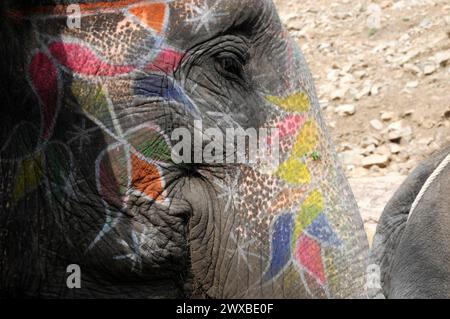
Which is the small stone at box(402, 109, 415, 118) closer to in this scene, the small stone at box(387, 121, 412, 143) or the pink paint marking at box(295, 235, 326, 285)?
the small stone at box(387, 121, 412, 143)

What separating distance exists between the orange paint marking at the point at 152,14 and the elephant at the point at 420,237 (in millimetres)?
944

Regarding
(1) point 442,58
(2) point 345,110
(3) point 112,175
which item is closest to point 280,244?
(3) point 112,175

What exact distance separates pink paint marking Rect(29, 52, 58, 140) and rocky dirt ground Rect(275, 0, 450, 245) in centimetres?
212

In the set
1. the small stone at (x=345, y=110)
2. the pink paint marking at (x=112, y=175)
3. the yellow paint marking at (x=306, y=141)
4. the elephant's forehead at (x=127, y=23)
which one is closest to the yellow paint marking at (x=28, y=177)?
the pink paint marking at (x=112, y=175)

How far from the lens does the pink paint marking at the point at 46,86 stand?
82.0 inches

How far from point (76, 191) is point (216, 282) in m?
0.34

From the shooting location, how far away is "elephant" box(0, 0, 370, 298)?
81.5 inches

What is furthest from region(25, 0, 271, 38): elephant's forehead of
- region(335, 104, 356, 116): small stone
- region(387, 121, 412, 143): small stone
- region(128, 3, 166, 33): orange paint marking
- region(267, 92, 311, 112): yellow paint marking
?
region(335, 104, 356, 116): small stone

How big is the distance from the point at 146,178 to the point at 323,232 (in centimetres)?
37

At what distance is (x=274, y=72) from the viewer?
2.15 meters

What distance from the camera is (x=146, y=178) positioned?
2.08 meters

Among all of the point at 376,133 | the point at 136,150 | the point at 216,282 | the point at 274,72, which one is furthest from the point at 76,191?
the point at 376,133

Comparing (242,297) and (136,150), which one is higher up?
(136,150)

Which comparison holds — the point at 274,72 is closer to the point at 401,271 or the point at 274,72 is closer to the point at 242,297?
the point at 242,297
